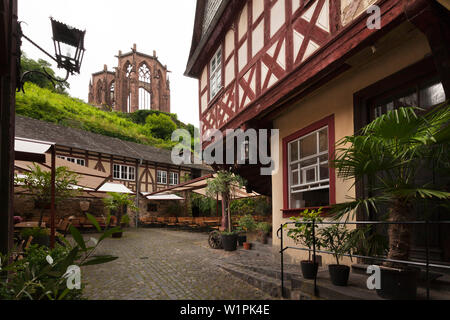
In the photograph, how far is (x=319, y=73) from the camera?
4.35 metres

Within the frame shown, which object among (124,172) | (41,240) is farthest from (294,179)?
(124,172)

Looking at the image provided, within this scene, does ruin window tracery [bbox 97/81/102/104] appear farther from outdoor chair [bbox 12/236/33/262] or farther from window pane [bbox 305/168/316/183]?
window pane [bbox 305/168/316/183]

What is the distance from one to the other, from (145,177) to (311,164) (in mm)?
18060

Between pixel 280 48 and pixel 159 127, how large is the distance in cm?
3862

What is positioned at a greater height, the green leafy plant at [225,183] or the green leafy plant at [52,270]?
the green leafy plant at [225,183]

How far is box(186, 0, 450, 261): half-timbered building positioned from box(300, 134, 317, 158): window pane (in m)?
0.02

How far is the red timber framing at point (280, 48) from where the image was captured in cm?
379

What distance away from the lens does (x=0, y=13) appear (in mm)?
2430

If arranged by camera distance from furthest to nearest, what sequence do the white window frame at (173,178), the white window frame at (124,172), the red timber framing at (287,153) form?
the white window frame at (173,178)
the white window frame at (124,172)
the red timber framing at (287,153)

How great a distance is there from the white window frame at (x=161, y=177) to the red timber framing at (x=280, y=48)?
14.7 metres

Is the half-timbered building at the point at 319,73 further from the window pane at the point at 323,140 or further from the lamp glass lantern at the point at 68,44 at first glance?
the lamp glass lantern at the point at 68,44

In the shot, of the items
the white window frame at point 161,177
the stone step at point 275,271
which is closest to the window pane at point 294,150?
the stone step at point 275,271

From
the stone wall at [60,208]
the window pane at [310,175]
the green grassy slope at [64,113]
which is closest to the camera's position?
the window pane at [310,175]

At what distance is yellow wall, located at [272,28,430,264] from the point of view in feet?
12.8
